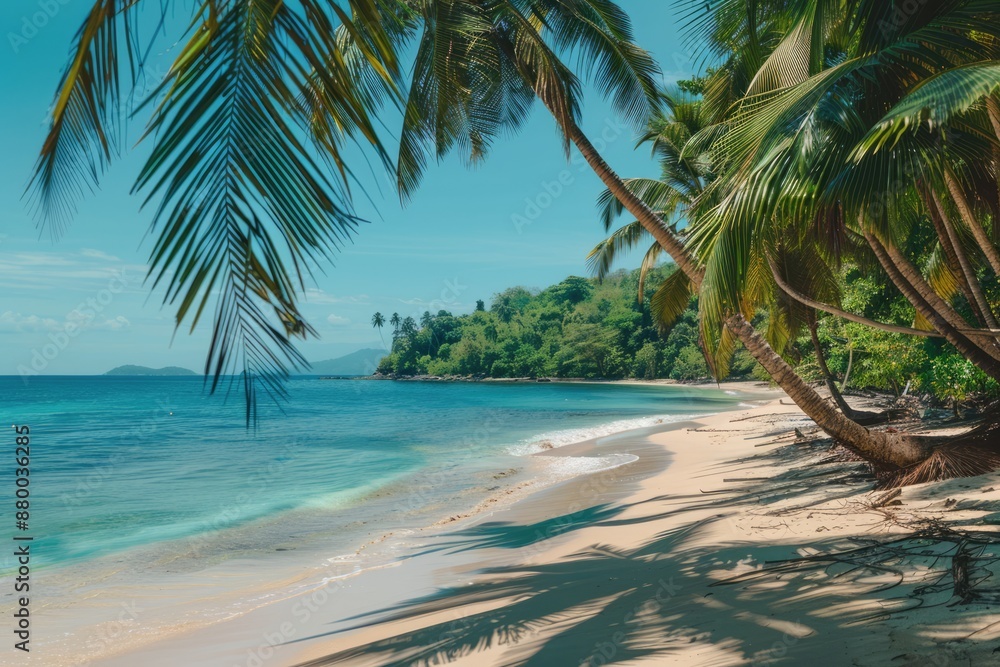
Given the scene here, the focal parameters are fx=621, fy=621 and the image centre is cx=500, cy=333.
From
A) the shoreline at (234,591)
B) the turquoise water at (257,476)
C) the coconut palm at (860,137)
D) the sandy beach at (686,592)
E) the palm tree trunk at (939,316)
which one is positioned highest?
the coconut palm at (860,137)

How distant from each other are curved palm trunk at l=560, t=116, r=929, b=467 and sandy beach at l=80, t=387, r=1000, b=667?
0.51 metres

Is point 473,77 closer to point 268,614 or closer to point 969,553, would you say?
point 268,614

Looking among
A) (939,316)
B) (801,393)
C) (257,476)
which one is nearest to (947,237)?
(939,316)

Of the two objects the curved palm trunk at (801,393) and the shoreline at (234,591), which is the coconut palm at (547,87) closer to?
the curved palm trunk at (801,393)

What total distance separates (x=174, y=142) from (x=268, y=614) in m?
5.63

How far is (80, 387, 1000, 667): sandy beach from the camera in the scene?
3285 millimetres

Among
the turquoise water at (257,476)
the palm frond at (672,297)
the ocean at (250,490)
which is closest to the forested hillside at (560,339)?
the turquoise water at (257,476)

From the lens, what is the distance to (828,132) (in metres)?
3.51

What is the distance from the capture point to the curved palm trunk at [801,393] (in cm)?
640

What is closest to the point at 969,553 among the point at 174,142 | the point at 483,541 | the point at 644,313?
the point at 174,142

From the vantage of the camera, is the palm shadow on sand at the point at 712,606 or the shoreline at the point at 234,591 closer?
the palm shadow on sand at the point at 712,606

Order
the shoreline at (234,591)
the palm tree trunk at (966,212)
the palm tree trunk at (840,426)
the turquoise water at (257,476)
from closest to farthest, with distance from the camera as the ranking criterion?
the palm tree trunk at (966,212) < the shoreline at (234,591) < the palm tree trunk at (840,426) < the turquoise water at (257,476)

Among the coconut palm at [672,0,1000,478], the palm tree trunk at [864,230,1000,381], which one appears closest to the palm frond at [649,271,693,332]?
the palm tree trunk at [864,230,1000,381]

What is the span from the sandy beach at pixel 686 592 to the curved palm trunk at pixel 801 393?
508 millimetres
